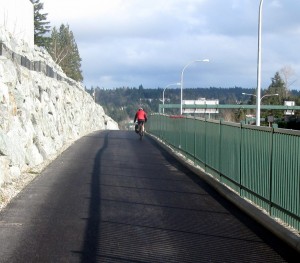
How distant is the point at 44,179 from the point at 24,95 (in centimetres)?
494

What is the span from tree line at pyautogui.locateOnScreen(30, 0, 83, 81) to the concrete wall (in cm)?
4427

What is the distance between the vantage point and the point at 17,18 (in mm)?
24469

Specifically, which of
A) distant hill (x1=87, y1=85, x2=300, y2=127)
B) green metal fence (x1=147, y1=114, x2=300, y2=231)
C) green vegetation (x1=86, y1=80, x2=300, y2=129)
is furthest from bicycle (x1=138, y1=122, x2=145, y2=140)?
distant hill (x1=87, y1=85, x2=300, y2=127)

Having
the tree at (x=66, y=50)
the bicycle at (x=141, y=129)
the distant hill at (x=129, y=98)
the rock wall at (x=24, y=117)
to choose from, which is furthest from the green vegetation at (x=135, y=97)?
the rock wall at (x=24, y=117)

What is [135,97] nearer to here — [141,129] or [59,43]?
[59,43]

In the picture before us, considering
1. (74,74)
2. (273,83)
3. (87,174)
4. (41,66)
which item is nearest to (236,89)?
(273,83)

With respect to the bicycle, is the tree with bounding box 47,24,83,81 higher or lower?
higher

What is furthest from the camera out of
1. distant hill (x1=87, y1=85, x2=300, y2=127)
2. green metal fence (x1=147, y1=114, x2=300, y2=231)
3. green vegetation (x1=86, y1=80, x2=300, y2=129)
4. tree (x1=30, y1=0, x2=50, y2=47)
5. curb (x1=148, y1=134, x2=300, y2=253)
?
distant hill (x1=87, y1=85, x2=300, y2=127)

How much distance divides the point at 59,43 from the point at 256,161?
267 feet

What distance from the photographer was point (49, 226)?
8.79 m

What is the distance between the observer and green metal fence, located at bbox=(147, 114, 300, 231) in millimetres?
8258

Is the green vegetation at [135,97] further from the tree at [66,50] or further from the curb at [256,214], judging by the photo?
the curb at [256,214]

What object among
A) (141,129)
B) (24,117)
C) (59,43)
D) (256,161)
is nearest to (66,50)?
(59,43)

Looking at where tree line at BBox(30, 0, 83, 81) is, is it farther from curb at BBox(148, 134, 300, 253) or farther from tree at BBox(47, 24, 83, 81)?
curb at BBox(148, 134, 300, 253)
